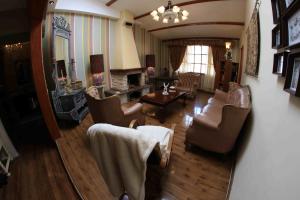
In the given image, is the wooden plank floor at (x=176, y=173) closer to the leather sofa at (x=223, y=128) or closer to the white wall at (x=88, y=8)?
the leather sofa at (x=223, y=128)

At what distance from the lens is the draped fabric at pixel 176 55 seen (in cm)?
624

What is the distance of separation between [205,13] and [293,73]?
3.77m

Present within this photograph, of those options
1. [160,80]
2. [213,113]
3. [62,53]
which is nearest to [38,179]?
[62,53]

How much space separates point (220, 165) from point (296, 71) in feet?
5.74

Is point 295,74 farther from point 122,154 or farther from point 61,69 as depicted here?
point 61,69

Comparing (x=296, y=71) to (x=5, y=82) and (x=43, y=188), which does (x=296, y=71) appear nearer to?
(x=43, y=188)

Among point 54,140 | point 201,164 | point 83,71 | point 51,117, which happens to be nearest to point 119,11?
point 83,71

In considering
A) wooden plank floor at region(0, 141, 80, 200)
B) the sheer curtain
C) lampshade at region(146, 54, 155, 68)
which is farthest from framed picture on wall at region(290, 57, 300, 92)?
the sheer curtain

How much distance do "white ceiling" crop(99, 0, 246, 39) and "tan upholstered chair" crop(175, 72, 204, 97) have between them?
1497 millimetres

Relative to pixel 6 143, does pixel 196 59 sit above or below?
above

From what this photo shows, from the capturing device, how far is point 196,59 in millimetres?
6156

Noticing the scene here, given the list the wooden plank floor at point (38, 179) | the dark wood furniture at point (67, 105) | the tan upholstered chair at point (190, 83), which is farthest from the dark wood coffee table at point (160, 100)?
the wooden plank floor at point (38, 179)

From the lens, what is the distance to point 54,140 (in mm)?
2424

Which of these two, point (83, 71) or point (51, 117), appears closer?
point (51, 117)
